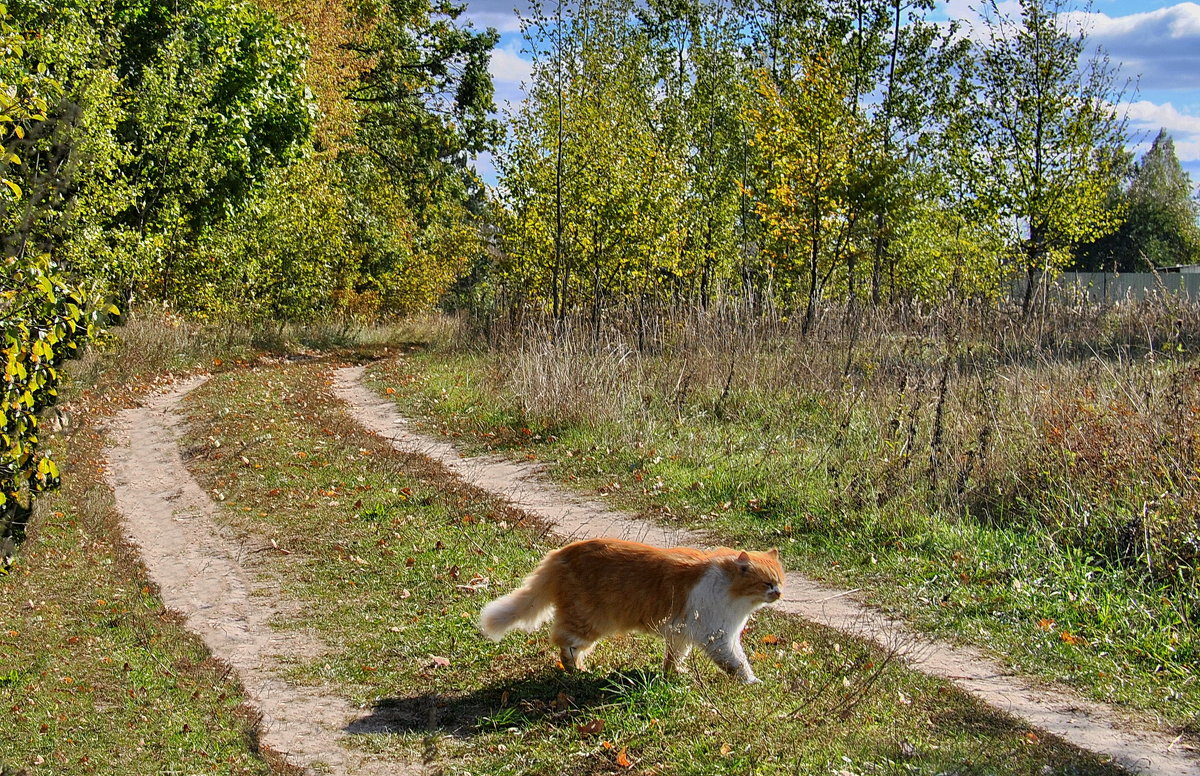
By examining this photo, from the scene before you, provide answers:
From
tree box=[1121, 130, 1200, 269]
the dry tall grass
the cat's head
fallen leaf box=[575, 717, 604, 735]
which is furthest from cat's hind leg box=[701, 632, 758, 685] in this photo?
tree box=[1121, 130, 1200, 269]

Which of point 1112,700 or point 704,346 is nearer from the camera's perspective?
point 1112,700

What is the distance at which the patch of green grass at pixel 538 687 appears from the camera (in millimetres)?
5086

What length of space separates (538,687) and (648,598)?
892mm

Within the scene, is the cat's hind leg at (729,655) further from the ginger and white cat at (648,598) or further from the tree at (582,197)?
the tree at (582,197)

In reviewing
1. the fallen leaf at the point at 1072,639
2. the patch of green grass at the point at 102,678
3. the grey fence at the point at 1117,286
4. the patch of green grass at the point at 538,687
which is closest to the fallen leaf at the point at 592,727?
the patch of green grass at the point at 538,687

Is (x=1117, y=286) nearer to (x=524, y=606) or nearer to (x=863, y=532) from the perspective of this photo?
(x=863, y=532)

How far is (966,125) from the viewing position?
82.5 feet

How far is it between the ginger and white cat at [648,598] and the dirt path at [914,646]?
1064mm

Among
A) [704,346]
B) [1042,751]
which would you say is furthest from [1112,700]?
[704,346]

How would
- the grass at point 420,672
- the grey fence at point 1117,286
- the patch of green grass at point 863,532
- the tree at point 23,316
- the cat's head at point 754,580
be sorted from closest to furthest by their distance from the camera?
the grass at point 420,672
the tree at point 23,316
the cat's head at point 754,580
the patch of green grass at point 863,532
the grey fence at point 1117,286

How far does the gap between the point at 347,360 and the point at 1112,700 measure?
20.8 metres

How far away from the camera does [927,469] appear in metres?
9.89

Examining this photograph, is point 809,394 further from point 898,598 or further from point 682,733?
point 682,733

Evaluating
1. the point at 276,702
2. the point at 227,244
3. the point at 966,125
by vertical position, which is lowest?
the point at 276,702
